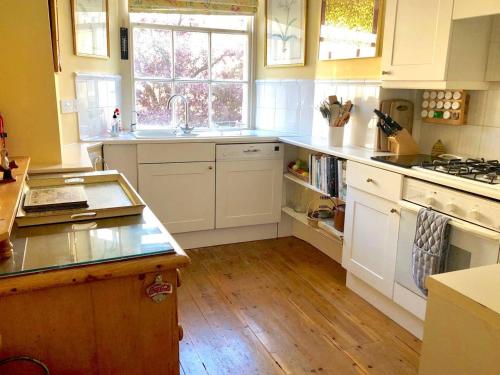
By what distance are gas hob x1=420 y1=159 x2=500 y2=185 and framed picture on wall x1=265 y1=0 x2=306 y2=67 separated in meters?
1.71

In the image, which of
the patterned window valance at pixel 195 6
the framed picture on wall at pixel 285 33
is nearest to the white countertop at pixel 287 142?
the framed picture on wall at pixel 285 33

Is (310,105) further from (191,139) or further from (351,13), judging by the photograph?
(191,139)

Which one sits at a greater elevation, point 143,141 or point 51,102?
point 51,102

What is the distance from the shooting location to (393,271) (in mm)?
2389

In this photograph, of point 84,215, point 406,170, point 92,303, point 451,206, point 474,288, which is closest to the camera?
point 474,288

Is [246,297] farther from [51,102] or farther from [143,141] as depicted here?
[51,102]

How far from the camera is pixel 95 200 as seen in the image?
1.59m

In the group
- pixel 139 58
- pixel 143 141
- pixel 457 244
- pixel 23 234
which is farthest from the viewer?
pixel 139 58

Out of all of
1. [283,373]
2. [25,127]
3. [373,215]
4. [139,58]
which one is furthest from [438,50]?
[139,58]

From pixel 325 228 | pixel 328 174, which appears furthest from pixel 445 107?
pixel 325 228

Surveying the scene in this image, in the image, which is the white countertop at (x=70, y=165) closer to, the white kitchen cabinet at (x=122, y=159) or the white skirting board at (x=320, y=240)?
the white kitchen cabinet at (x=122, y=159)

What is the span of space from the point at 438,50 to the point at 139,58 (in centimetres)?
248

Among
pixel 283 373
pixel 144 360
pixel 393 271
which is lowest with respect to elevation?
pixel 283 373

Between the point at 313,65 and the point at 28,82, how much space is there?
6.96 ft
